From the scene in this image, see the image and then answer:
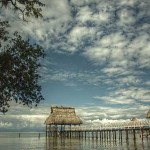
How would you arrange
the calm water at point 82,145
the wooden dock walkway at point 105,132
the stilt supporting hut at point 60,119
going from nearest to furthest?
the calm water at point 82,145, the wooden dock walkway at point 105,132, the stilt supporting hut at point 60,119

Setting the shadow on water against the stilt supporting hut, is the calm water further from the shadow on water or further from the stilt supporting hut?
the stilt supporting hut

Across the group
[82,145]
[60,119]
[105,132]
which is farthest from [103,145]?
[60,119]

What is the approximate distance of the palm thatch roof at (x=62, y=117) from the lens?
66.8m

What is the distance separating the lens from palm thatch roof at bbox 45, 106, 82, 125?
66750 millimetres

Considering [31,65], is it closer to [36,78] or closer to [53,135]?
[36,78]

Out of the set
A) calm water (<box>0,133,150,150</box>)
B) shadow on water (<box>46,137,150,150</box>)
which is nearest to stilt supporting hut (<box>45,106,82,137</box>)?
calm water (<box>0,133,150,150</box>)

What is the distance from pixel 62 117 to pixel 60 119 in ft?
2.52

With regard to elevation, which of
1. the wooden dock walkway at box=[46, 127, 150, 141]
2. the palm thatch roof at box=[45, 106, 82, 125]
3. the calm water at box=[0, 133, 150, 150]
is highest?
the palm thatch roof at box=[45, 106, 82, 125]

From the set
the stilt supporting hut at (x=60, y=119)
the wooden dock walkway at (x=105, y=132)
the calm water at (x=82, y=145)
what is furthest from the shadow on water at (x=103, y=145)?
the stilt supporting hut at (x=60, y=119)

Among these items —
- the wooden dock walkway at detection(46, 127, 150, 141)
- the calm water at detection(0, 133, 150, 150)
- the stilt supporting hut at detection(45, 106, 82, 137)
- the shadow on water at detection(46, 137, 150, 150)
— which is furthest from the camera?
the stilt supporting hut at detection(45, 106, 82, 137)

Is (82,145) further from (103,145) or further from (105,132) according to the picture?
(105,132)

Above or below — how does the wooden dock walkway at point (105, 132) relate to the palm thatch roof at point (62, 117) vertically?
below

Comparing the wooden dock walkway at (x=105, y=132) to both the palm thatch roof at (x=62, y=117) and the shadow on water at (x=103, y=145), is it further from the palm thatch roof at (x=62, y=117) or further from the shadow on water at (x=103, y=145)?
the palm thatch roof at (x=62, y=117)

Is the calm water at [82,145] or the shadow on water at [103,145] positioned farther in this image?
the calm water at [82,145]
